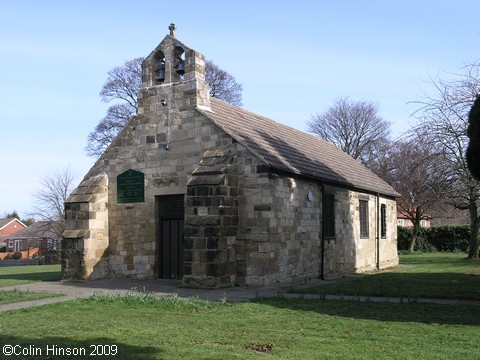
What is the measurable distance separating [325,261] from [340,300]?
23.0 ft

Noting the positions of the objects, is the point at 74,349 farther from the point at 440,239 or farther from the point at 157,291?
the point at 440,239

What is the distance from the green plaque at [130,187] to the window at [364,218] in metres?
10.4

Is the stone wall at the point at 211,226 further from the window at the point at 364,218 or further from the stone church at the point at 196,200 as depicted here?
the window at the point at 364,218

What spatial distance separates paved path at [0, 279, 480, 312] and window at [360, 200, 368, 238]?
650cm

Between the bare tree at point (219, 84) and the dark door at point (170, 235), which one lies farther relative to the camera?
the bare tree at point (219, 84)

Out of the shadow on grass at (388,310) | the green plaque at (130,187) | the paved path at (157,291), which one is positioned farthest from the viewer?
the green plaque at (130,187)

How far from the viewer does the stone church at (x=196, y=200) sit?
14.6m

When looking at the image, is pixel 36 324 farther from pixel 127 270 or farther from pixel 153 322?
pixel 127 270

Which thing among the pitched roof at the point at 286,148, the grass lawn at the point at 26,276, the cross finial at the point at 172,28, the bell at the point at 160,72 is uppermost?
the cross finial at the point at 172,28

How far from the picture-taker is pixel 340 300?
37.8 feet

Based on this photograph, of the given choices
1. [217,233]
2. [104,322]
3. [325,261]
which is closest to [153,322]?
[104,322]

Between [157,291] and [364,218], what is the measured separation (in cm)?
1248

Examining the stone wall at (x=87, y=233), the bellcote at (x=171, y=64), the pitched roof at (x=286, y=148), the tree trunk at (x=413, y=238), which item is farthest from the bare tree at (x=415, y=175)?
the stone wall at (x=87, y=233)

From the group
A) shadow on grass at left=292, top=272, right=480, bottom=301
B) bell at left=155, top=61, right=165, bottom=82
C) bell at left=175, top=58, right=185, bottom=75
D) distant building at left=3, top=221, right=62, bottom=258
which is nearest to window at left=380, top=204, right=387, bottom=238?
shadow on grass at left=292, top=272, right=480, bottom=301
